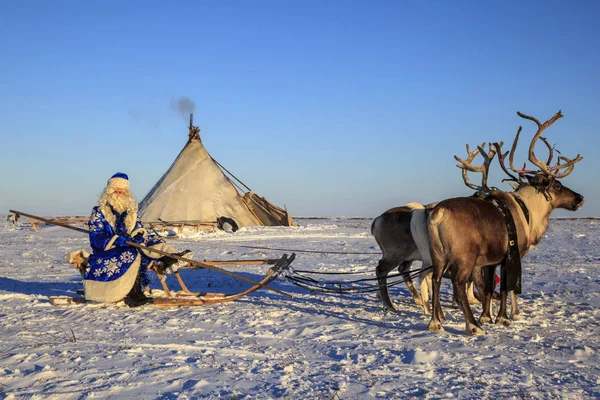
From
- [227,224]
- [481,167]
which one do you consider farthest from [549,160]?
[227,224]

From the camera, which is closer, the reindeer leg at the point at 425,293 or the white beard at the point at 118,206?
the reindeer leg at the point at 425,293

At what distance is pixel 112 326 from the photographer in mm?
6203

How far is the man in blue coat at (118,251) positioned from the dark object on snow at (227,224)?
50.1ft

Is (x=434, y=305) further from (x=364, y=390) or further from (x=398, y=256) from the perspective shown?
(x=364, y=390)

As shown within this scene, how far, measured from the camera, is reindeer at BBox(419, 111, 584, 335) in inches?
231

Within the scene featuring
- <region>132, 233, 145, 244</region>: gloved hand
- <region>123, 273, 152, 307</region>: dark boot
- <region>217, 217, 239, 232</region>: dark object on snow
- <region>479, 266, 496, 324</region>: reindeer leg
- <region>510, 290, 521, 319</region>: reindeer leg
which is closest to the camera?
<region>479, 266, 496, 324</region>: reindeer leg

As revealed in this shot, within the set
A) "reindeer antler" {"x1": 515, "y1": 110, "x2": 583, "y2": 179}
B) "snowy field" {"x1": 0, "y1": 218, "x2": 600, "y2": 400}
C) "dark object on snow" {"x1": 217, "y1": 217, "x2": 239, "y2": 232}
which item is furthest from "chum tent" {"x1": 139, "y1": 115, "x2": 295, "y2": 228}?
"reindeer antler" {"x1": 515, "y1": 110, "x2": 583, "y2": 179}

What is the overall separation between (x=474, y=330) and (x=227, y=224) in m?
18.1

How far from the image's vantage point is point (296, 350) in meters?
5.12

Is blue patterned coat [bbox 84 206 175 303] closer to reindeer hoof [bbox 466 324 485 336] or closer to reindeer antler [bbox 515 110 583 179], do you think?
reindeer hoof [bbox 466 324 485 336]

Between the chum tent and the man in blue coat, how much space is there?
609 inches

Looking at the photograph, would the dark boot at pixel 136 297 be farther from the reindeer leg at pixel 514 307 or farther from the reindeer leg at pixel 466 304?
the reindeer leg at pixel 514 307

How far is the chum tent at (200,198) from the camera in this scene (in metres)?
24.2

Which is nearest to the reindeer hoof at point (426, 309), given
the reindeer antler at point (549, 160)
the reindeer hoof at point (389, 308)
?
the reindeer hoof at point (389, 308)
